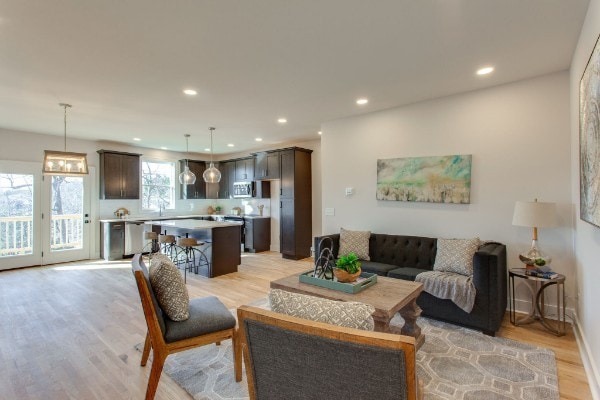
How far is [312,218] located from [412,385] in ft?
20.6

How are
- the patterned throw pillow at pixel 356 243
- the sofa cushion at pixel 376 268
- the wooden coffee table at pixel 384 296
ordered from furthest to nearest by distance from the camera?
the patterned throw pillow at pixel 356 243, the sofa cushion at pixel 376 268, the wooden coffee table at pixel 384 296

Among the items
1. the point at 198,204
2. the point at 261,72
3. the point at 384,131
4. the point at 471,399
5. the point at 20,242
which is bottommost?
the point at 471,399

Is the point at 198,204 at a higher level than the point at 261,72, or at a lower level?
lower

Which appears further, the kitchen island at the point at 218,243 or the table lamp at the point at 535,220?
the kitchen island at the point at 218,243

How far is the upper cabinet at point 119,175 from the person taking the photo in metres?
6.95

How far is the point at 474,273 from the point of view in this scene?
3121mm

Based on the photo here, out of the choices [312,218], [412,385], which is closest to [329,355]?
[412,385]

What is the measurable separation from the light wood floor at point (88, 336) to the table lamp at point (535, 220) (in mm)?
716

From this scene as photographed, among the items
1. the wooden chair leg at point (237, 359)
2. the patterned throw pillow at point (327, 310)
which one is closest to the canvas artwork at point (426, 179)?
the wooden chair leg at point (237, 359)

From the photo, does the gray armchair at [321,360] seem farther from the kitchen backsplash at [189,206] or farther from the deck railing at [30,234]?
the deck railing at [30,234]

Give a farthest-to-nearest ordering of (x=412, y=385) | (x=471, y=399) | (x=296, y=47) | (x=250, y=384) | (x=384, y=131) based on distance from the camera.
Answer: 1. (x=384, y=131)
2. (x=296, y=47)
3. (x=471, y=399)
4. (x=250, y=384)
5. (x=412, y=385)

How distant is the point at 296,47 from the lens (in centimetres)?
279

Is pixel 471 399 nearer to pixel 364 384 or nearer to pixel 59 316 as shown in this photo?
pixel 364 384

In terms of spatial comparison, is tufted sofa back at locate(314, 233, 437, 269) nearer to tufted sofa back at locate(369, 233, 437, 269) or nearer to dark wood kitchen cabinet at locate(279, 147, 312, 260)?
tufted sofa back at locate(369, 233, 437, 269)
